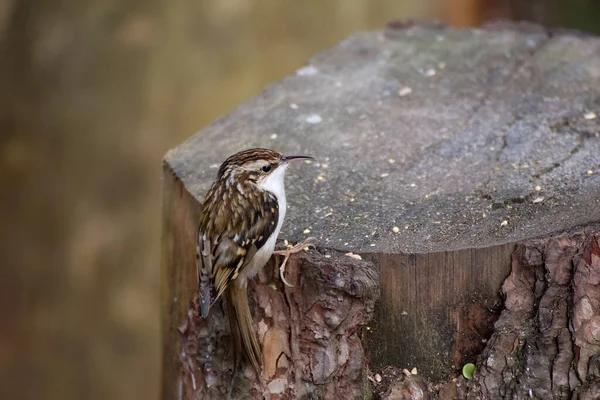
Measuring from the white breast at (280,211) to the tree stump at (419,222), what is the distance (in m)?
0.05

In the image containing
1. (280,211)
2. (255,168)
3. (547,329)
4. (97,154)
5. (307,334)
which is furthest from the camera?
(97,154)

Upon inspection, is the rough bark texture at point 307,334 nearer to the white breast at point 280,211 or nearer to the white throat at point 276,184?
the white breast at point 280,211

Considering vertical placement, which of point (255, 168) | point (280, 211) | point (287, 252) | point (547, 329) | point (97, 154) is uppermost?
point (97, 154)

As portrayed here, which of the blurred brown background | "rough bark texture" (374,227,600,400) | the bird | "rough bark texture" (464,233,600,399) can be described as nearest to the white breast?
the bird

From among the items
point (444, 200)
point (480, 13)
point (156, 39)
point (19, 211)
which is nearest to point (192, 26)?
point (156, 39)

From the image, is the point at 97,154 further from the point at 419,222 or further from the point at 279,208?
the point at 419,222

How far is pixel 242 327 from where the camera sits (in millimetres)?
2469

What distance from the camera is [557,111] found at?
3139 mm

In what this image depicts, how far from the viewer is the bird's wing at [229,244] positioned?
246 centimetres

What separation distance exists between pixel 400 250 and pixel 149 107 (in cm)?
323

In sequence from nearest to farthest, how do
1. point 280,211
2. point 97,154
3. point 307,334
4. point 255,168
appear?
point 307,334 → point 280,211 → point 255,168 → point 97,154

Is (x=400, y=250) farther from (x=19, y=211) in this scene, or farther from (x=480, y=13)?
(x=480, y=13)

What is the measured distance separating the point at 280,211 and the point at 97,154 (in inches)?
115

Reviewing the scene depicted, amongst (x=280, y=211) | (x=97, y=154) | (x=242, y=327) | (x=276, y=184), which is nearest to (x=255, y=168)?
(x=276, y=184)
